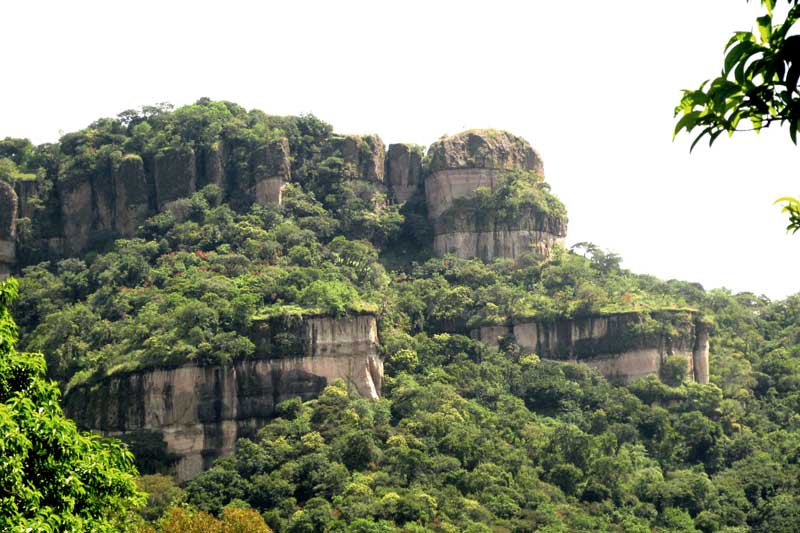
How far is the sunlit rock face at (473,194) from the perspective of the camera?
78250 mm

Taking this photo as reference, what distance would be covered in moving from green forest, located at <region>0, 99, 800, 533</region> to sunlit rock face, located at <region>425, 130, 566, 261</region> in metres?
0.57

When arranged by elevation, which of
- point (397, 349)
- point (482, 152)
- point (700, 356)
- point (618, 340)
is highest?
point (482, 152)

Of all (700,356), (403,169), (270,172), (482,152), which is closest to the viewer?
(700,356)

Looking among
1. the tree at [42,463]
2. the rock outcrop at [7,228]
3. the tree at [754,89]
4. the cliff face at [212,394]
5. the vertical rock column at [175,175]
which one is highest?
the vertical rock column at [175,175]

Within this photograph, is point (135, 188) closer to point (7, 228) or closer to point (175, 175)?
point (175, 175)

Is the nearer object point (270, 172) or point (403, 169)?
point (270, 172)

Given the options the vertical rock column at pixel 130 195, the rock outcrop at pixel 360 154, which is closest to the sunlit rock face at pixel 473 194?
the rock outcrop at pixel 360 154

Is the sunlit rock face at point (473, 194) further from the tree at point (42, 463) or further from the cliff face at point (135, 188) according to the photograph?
the tree at point (42, 463)

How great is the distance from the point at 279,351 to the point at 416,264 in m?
14.5

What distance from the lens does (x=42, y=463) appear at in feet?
50.8

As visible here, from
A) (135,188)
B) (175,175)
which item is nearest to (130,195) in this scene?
(135,188)

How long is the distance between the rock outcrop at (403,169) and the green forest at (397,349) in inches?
27.6

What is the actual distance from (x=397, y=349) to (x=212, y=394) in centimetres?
984

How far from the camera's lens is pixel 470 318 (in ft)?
238
